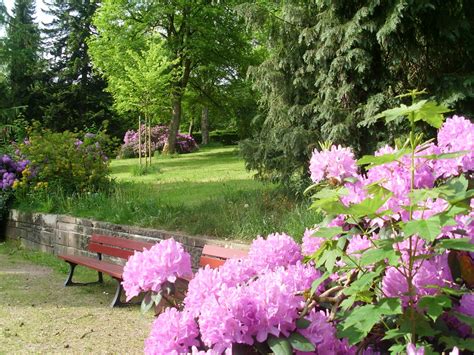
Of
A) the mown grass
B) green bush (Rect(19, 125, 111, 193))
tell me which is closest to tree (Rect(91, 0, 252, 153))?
green bush (Rect(19, 125, 111, 193))

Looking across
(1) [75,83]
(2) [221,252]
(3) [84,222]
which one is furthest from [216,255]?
(1) [75,83]

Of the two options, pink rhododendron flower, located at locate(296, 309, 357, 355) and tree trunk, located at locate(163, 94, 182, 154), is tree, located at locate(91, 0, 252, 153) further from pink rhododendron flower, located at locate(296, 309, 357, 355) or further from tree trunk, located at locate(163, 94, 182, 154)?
pink rhododendron flower, located at locate(296, 309, 357, 355)

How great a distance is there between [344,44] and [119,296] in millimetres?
3760

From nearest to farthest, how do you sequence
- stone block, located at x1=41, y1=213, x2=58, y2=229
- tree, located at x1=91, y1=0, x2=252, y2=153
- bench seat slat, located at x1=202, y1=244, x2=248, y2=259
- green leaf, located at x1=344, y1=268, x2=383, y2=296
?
green leaf, located at x1=344, y1=268, x2=383, y2=296 < bench seat slat, located at x1=202, y1=244, x2=248, y2=259 < stone block, located at x1=41, y1=213, x2=58, y2=229 < tree, located at x1=91, y1=0, x2=252, y2=153

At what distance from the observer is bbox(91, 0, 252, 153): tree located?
25.2 meters

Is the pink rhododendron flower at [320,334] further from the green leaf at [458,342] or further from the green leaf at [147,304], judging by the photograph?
the green leaf at [147,304]

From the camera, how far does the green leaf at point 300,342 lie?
4.64ft

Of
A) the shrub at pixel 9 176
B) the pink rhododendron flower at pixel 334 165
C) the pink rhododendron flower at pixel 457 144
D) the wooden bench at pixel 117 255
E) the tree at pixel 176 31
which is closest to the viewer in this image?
the pink rhododendron flower at pixel 457 144

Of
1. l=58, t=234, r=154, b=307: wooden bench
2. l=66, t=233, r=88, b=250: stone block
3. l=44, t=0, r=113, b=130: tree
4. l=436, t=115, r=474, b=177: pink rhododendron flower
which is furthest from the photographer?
l=44, t=0, r=113, b=130: tree

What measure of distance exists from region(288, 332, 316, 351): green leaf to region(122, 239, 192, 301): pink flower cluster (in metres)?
0.49

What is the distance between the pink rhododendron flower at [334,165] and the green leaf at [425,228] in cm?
67

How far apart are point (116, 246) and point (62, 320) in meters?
1.25

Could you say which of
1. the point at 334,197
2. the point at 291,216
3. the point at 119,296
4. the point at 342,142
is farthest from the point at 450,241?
the point at 342,142

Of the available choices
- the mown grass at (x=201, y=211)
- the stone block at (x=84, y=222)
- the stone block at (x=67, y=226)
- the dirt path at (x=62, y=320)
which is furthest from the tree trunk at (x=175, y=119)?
the dirt path at (x=62, y=320)
